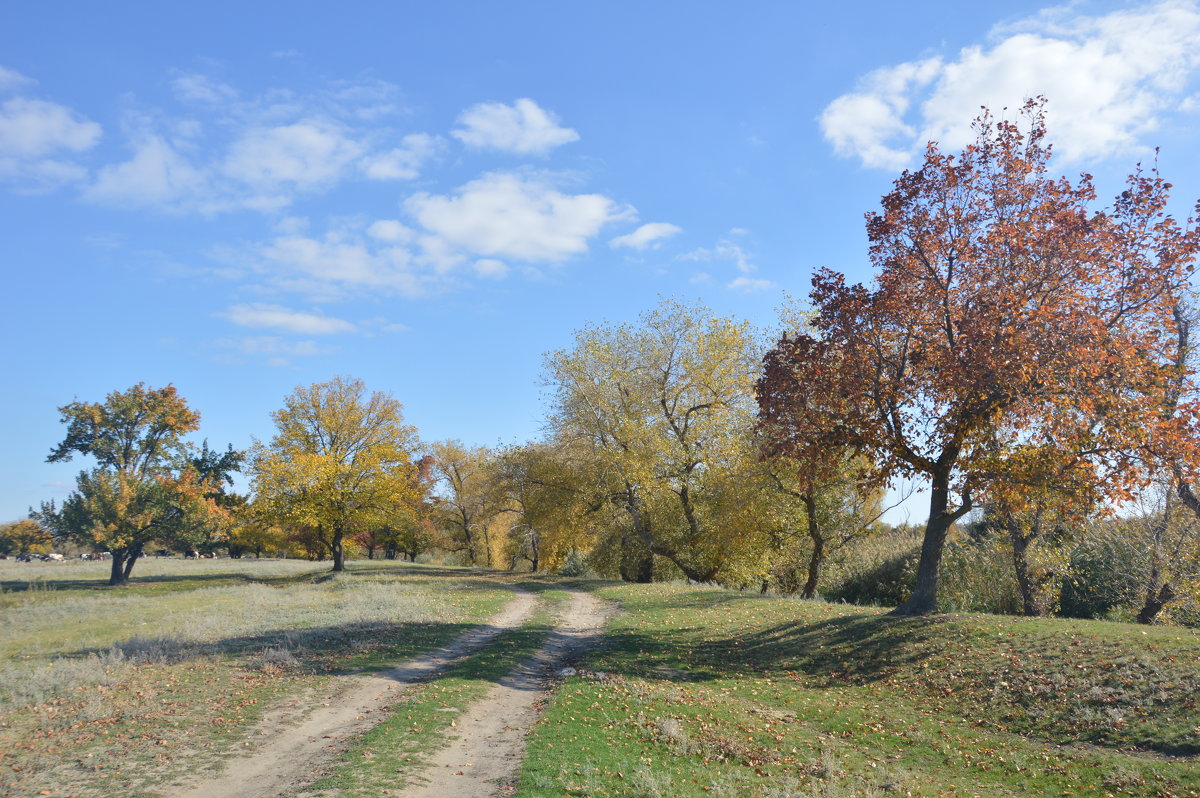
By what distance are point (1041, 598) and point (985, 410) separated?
9.82 metres

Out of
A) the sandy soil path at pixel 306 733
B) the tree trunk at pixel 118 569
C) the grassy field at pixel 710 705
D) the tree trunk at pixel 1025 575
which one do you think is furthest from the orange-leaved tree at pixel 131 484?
the tree trunk at pixel 1025 575

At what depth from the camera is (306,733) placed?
1034 centimetres

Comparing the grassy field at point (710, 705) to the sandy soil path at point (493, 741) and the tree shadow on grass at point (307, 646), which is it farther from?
the sandy soil path at point (493, 741)

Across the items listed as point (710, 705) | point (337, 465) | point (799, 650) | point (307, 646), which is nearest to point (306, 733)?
point (710, 705)

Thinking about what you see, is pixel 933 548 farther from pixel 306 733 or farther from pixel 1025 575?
pixel 306 733

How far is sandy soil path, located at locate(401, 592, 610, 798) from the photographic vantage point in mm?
8328

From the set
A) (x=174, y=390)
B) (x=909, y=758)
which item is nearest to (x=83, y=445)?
(x=174, y=390)

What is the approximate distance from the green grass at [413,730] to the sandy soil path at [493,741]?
212 mm

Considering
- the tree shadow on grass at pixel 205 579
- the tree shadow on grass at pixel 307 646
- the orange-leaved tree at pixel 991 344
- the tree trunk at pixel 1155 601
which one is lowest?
the tree shadow on grass at pixel 205 579

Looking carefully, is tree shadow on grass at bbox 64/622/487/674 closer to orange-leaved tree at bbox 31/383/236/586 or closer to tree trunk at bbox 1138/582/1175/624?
tree trunk at bbox 1138/582/1175/624

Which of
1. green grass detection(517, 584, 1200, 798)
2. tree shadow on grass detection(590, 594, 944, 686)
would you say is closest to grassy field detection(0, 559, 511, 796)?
green grass detection(517, 584, 1200, 798)

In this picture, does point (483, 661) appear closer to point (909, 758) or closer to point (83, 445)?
point (909, 758)

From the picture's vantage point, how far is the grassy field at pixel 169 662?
899cm

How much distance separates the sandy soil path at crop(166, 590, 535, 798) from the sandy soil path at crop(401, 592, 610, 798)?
148 centimetres
